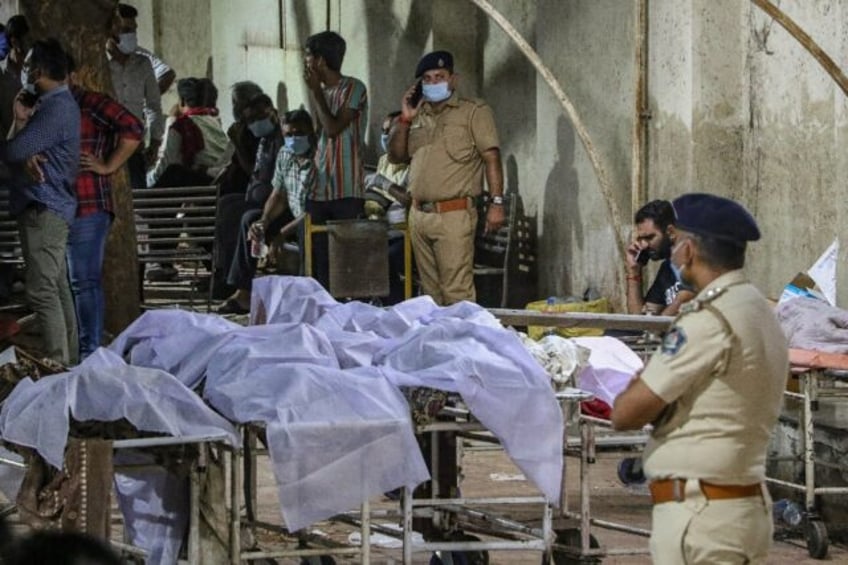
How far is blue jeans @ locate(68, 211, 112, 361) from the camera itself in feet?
35.2

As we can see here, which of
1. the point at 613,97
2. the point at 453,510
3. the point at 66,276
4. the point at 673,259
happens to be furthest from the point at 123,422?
the point at 613,97

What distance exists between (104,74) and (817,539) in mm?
6258

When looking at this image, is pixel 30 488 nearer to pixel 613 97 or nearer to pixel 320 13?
pixel 613 97

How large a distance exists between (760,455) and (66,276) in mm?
6151

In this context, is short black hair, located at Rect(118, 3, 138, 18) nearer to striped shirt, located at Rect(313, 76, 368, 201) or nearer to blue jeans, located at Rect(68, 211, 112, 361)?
striped shirt, located at Rect(313, 76, 368, 201)

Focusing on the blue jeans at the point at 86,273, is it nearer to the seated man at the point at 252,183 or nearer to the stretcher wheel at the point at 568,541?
the stretcher wheel at the point at 568,541

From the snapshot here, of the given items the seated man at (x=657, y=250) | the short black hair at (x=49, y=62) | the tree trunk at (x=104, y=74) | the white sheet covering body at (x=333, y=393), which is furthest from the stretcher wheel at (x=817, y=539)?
the tree trunk at (x=104, y=74)

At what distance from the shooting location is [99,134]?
1087 centimetres

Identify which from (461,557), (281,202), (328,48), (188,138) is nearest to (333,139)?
(328,48)

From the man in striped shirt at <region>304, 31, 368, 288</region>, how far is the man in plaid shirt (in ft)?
8.37

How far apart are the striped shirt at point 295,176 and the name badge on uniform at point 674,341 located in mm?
8717

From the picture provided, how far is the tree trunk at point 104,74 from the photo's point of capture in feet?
42.0

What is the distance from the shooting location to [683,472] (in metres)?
5.43

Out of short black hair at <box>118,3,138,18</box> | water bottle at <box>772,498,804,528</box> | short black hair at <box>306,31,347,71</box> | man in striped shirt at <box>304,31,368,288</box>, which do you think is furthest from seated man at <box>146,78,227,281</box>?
water bottle at <box>772,498,804,528</box>
